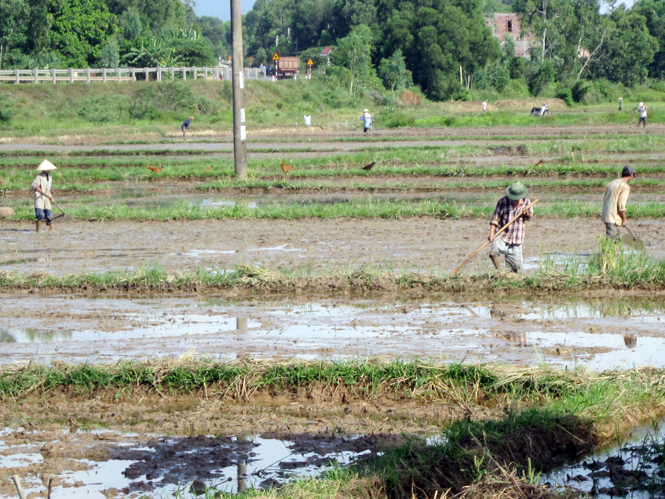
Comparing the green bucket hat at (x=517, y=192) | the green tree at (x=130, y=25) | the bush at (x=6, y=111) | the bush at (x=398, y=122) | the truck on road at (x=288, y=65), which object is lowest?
the green bucket hat at (x=517, y=192)

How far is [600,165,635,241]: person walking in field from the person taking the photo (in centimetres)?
1077

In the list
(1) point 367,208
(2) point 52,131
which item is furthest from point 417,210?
(2) point 52,131

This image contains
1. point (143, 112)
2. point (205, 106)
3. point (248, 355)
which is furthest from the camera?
point (205, 106)

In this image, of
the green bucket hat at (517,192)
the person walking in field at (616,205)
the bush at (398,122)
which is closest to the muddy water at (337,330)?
the green bucket hat at (517,192)

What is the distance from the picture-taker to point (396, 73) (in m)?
A: 68.6

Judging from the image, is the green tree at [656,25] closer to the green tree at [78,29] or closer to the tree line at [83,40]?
the tree line at [83,40]

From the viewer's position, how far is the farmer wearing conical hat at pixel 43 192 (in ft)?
48.3

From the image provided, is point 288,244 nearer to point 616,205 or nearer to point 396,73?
point 616,205

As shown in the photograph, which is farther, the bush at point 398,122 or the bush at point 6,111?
the bush at point 398,122

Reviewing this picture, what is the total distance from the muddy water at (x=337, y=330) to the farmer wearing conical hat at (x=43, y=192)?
503 centimetres

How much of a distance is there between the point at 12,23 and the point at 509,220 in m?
60.7

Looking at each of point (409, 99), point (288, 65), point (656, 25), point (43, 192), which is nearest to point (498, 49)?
point (409, 99)

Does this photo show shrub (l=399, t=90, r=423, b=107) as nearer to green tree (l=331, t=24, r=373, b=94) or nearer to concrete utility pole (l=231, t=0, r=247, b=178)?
green tree (l=331, t=24, r=373, b=94)

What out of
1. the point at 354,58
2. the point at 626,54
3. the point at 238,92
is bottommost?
the point at 238,92
